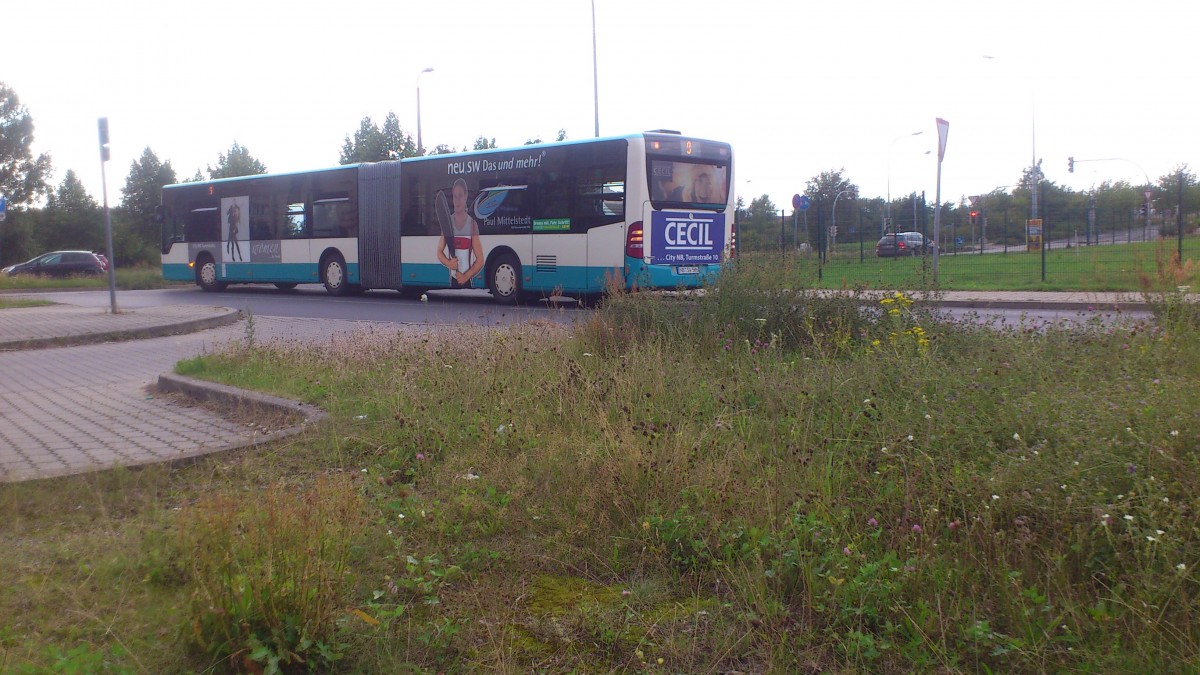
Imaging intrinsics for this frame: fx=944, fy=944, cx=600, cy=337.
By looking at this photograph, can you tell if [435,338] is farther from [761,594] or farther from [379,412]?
[761,594]

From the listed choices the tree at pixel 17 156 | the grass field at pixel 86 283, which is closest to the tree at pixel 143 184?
the tree at pixel 17 156

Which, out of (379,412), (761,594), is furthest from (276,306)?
(761,594)

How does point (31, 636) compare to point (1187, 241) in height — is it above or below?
below

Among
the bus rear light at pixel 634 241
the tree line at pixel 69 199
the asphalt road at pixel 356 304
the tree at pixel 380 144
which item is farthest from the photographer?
the tree line at pixel 69 199

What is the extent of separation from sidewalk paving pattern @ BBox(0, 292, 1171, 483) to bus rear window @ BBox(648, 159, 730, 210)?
479 centimetres

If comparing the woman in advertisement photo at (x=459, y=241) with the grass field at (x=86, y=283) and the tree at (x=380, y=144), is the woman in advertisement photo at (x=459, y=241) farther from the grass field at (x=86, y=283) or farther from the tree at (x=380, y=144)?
the tree at (x=380, y=144)

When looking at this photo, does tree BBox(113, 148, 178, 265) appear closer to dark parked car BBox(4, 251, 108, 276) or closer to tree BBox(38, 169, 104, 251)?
tree BBox(38, 169, 104, 251)

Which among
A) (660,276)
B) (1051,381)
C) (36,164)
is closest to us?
(1051,381)

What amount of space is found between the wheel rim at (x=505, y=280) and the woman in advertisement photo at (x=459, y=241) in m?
0.46

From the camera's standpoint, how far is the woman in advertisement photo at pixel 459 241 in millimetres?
20016

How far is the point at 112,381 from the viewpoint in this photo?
31.6ft

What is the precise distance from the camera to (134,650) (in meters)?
3.20

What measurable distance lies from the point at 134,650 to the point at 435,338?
633 centimetres

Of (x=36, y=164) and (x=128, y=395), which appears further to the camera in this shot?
(x=36, y=164)
